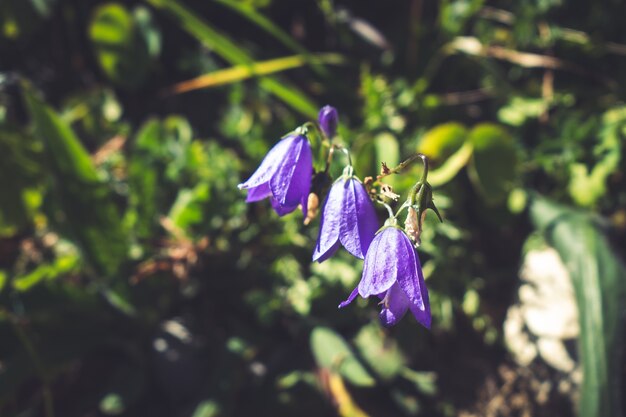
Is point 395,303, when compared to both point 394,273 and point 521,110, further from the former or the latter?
point 521,110

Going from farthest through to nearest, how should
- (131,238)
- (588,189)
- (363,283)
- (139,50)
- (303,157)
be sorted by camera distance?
(139,50) < (131,238) < (588,189) < (303,157) < (363,283)

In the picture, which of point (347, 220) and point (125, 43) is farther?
point (125, 43)

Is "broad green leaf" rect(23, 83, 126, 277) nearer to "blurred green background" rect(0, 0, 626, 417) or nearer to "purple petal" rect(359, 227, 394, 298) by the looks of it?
"blurred green background" rect(0, 0, 626, 417)

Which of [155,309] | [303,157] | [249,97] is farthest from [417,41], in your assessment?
[155,309]

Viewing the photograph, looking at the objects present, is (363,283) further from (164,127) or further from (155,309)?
(164,127)

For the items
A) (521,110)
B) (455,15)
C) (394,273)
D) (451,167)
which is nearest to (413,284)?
(394,273)

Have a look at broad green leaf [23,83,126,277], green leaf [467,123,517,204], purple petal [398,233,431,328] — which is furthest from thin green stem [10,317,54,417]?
green leaf [467,123,517,204]

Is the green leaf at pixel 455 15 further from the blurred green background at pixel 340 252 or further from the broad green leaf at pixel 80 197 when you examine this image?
the broad green leaf at pixel 80 197
